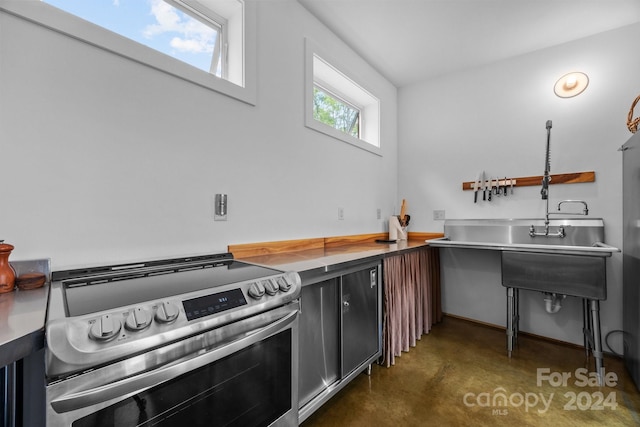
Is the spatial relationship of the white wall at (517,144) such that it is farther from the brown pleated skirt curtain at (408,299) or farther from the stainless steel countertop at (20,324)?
the stainless steel countertop at (20,324)

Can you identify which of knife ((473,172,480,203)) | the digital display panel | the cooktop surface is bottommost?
the digital display panel

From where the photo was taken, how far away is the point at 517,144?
2.62 metres

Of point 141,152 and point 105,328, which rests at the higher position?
point 141,152

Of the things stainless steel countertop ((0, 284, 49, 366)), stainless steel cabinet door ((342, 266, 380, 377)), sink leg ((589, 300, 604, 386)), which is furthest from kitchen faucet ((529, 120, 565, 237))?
stainless steel countertop ((0, 284, 49, 366))

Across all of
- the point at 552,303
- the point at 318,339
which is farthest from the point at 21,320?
the point at 552,303

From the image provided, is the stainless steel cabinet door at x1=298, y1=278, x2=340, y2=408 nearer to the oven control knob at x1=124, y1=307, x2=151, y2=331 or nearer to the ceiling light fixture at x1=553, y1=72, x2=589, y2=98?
the oven control knob at x1=124, y1=307, x2=151, y2=331

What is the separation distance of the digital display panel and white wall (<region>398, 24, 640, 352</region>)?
2588mm

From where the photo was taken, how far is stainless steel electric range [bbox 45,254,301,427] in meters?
0.64

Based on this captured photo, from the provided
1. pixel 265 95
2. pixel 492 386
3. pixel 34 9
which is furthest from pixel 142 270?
pixel 492 386

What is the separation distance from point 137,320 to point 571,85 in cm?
336

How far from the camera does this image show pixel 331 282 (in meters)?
1.52

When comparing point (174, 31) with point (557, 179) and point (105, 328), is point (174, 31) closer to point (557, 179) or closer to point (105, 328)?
point (105, 328)

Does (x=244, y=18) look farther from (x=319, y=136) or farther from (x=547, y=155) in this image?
(x=547, y=155)

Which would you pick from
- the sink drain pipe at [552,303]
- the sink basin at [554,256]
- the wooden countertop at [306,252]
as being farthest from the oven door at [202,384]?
the sink drain pipe at [552,303]
